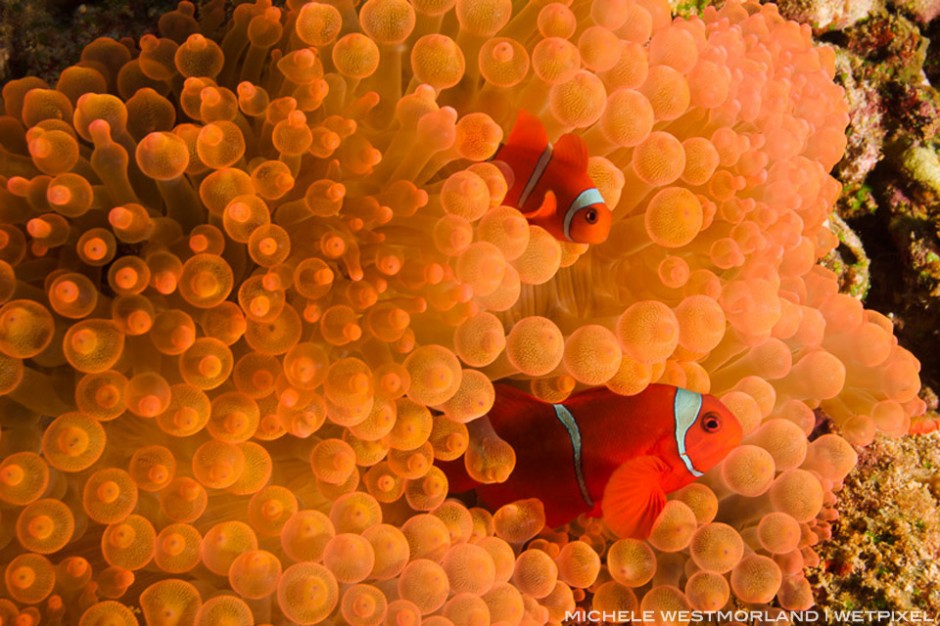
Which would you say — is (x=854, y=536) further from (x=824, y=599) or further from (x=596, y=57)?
(x=596, y=57)

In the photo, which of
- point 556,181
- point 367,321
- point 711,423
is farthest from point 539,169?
point 711,423

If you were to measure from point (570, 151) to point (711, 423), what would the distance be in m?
0.61

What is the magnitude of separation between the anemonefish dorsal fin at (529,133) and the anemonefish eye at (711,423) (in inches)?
24.9

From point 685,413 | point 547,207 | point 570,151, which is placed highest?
point 570,151

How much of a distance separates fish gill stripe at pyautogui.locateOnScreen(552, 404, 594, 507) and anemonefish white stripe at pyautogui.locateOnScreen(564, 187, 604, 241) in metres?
0.36

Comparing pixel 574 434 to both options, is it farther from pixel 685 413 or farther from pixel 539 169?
pixel 539 169

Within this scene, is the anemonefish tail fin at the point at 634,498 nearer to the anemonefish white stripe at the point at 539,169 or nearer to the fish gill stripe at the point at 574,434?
the fish gill stripe at the point at 574,434

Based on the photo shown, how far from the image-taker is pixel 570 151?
1.45m

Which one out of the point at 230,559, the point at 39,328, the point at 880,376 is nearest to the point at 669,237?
the point at 880,376

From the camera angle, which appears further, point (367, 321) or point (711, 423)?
point (711, 423)

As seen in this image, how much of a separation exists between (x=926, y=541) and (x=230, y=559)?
1667 millimetres

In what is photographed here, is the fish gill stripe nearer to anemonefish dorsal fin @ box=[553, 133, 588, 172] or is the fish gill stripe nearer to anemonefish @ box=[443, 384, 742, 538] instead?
anemonefish @ box=[443, 384, 742, 538]

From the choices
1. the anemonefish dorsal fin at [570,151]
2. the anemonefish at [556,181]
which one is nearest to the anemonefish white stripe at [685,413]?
the anemonefish at [556,181]

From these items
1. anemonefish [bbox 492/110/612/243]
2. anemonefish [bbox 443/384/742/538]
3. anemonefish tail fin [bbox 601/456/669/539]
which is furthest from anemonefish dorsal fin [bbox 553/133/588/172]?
anemonefish tail fin [bbox 601/456/669/539]
